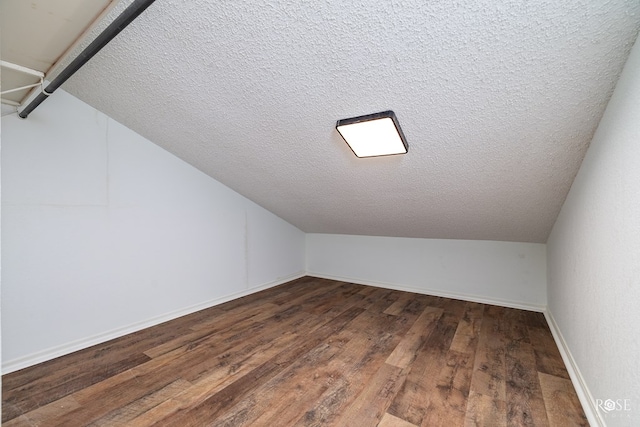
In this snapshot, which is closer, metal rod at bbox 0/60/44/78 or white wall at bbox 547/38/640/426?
white wall at bbox 547/38/640/426

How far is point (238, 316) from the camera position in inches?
109

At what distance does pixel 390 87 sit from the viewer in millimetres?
1367

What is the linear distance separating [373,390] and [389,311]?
1418mm


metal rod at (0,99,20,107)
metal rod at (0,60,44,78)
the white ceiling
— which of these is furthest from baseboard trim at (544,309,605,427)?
metal rod at (0,99,20,107)

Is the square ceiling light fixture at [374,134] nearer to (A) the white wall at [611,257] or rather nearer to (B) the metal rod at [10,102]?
(A) the white wall at [611,257]

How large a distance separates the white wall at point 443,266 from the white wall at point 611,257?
138 centimetres

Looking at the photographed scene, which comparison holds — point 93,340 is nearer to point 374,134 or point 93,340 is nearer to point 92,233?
point 92,233

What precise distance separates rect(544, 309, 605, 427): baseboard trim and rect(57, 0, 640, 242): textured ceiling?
105 cm

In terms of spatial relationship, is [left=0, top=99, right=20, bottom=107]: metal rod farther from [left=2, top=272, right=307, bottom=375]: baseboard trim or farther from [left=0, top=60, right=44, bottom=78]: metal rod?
[left=2, top=272, right=307, bottom=375]: baseboard trim

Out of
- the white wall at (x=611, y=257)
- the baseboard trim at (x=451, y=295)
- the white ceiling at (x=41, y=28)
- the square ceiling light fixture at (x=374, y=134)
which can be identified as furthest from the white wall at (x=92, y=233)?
the white wall at (x=611, y=257)

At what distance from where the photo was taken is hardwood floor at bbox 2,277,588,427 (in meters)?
1.42

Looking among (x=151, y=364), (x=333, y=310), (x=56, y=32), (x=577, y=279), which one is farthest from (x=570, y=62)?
(x=151, y=364)

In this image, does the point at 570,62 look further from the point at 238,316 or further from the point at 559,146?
the point at 238,316
